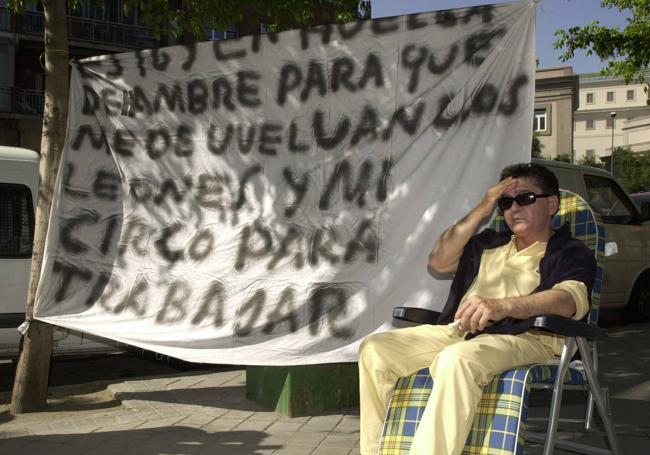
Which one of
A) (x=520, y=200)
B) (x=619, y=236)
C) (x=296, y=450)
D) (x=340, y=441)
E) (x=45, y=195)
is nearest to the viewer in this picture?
(x=520, y=200)

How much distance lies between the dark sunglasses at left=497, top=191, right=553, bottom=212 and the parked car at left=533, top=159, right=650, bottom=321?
482 cm

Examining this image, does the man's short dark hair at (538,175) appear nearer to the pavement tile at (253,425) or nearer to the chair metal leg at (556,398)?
the chair metal leg at (556,398)

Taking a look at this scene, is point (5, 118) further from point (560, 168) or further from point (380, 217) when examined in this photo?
point (380, 217)


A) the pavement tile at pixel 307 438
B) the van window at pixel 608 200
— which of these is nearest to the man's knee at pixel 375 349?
the pavement tile at pixel 307 438

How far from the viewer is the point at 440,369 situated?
10.4 feet

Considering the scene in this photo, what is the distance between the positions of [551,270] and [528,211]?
13.1 inches

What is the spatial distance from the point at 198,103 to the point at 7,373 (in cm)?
399

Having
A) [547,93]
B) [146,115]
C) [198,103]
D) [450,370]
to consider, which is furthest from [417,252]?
[547,93]

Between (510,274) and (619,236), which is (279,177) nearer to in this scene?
(510,274)

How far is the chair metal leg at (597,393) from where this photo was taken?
340 cm

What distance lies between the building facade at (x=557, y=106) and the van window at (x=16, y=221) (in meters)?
64.5

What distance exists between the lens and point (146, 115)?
539 cm

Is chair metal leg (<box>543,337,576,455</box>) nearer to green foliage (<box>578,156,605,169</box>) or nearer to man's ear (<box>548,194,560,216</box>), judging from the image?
man's ear (<box>548,194,560,216</box>)

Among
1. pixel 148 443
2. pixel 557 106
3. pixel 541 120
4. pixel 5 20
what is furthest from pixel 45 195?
pixel 541 120
